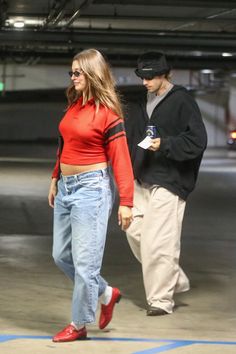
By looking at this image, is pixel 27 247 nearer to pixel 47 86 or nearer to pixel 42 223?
pixel 42 223

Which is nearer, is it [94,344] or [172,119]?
[94,344]

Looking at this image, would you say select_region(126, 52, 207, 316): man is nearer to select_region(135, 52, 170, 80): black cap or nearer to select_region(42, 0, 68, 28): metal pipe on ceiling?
select_region(135, 52, 170, 80): black cap

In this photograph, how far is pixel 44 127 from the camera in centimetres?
3438

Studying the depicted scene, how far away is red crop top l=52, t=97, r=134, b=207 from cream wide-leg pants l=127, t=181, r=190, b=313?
0.92 metres

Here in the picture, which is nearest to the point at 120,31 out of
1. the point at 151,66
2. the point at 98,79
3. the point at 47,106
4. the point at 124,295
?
the point at 124,295

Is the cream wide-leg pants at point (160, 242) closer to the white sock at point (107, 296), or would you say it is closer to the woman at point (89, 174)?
the white sock at point (107, 296)

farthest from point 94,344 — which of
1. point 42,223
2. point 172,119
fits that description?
point 42,223

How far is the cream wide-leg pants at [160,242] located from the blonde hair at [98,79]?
3.36 feet

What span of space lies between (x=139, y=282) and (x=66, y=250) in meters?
2.11

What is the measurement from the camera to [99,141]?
4273mm

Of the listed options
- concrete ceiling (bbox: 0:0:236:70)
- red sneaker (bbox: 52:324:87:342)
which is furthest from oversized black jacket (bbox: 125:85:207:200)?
concrete ceiling (bbox: 0:0:236:70)

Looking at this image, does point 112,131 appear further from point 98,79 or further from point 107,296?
point 107,296

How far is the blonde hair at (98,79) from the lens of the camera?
4262mm

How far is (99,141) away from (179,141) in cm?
93
